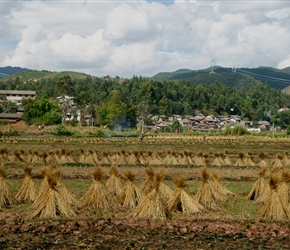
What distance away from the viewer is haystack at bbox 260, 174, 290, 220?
13.1 metres

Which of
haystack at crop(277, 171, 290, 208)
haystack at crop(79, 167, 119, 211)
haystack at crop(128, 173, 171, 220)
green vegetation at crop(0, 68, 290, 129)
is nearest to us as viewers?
haystack at crop(128, 173, 171, 220)

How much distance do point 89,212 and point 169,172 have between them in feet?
37.1

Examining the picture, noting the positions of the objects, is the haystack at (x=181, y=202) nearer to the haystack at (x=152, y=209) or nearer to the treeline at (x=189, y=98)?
the haystack at (x=152, y=209)

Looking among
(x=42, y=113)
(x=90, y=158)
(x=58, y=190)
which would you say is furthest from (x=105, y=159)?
(x=42, y=113)

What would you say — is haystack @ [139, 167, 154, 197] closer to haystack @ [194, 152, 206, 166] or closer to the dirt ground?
the dirt ground

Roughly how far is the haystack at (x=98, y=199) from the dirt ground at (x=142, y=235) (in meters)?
2.03

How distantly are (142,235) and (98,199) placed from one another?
3.64m

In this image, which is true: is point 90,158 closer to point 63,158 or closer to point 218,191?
point 63,158

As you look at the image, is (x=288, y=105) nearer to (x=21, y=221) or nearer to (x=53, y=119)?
(x=53, y=119)

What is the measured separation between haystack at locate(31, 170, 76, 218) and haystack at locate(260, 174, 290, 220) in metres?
5.37

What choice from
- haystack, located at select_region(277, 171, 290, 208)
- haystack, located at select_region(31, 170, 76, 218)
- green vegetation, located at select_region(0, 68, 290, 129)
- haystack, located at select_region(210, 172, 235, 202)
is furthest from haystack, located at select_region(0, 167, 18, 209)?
green vegetation, located at select_region(0, 68, 290, 129)

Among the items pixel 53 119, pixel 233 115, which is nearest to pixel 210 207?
pixel 53 119

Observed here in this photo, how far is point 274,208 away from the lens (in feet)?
43.2

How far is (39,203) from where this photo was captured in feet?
45.6
